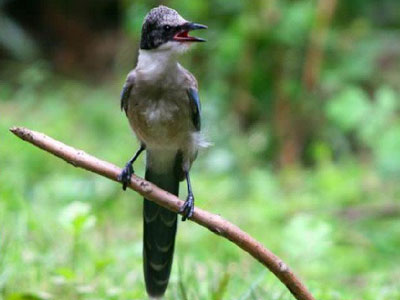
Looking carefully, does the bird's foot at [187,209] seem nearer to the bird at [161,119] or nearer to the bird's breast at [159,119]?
the bird at [161,119]

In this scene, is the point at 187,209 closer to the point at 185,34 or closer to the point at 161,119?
the point at 161,119

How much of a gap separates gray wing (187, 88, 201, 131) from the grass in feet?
2.02

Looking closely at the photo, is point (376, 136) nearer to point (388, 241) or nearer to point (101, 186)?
point (388, 241)

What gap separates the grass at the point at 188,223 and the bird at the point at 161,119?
0.88 ft

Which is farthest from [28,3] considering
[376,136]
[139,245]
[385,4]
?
[139,245]

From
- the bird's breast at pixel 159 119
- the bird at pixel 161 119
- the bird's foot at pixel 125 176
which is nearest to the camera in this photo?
the bird's foot at pixel 125 176

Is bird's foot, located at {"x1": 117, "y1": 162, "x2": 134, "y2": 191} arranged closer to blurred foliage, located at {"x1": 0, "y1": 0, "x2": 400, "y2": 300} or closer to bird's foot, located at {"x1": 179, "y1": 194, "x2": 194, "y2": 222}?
bird's foot, located at {"x1": 179, "y1": 194, "x2": 194, "y2": 222}

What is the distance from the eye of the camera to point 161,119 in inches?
125

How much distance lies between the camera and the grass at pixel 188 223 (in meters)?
3.54

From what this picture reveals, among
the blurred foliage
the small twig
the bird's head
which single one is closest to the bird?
the bird's head

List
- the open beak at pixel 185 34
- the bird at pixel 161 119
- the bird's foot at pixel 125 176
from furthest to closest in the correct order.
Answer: the bird at pixel 161 119, the open beak at pixel 185 34, the bird's foot at pixel 125 176

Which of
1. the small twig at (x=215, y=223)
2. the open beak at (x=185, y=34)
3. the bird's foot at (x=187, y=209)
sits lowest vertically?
the small twig at (x=215, y=223)

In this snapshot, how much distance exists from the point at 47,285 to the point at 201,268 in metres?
0.90

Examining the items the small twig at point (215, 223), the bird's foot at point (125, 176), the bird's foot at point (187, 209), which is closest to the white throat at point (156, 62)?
the bird's foot at point (125, 176)
